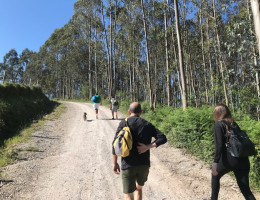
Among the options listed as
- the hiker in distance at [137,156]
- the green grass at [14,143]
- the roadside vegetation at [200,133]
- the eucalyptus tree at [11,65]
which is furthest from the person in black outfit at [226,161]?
the eucalyptus tree at [11,65]

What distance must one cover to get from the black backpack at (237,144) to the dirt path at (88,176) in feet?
5.61

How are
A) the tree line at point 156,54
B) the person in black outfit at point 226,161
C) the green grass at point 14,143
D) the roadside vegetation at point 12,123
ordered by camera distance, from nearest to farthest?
the person in black outfit at point 226,161, the green grass at point 14,143, the roadside vegetation at point 12,123, the tree line at point 156,54

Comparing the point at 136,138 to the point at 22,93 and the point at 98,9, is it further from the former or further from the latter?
the point at 98,9

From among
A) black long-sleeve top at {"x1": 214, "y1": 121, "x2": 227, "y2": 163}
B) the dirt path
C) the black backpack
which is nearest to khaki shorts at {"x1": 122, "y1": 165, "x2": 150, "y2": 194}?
black long-sleeve top at {"x1": 214, "y1": 121, "x2": 227, "y2": 163}

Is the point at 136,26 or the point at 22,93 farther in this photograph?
the point at 136,26

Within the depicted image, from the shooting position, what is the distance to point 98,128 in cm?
1054

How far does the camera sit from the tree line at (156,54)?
1374 centimetres

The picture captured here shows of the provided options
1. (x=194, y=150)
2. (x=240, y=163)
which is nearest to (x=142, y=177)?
(x=240, y=163)

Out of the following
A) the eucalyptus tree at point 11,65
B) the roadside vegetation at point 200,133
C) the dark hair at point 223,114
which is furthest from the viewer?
the eucalyptus tree at point 11,65

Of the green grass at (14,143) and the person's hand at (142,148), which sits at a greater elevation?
the person's hand at (142,148)

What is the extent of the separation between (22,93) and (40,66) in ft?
122

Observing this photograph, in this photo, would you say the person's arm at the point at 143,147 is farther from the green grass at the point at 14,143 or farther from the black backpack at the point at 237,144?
the green grass at the point at 14,143

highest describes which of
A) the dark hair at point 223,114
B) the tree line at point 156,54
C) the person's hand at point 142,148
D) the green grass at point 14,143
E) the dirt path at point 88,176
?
the tree line at point 156,54

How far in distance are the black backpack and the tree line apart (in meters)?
7.68
